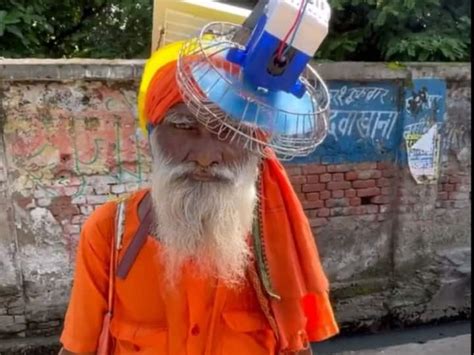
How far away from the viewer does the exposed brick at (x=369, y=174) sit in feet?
16.9

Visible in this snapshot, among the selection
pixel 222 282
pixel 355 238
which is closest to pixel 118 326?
pixel 222 282

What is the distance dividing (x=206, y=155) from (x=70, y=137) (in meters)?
2.60

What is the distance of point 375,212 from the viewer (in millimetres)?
5234

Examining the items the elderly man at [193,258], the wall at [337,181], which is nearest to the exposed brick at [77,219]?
the wall at [337,181]

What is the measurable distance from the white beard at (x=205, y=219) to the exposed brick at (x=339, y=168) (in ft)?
9.92

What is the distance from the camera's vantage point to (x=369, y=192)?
5184 mm

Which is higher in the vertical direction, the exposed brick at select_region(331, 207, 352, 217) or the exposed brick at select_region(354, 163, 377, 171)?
the exposed brick at select_region(354, 163, 377, 171)

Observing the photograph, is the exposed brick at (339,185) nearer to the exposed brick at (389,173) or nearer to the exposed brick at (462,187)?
the exposed brick at (389,173)

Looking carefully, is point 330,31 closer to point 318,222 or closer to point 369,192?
point 369,192

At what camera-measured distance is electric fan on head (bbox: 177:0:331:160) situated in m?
1.69

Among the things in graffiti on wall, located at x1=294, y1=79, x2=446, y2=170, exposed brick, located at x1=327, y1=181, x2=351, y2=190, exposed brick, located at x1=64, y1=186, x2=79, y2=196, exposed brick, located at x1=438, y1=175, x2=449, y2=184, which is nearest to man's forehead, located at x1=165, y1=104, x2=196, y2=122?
exposed brick, located at x1=64, y1=186, x2=79, y2=196

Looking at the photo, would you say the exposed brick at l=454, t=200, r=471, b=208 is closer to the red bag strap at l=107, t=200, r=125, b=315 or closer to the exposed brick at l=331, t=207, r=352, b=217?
the exposed brick at l=331, t=207, r=352, b=217

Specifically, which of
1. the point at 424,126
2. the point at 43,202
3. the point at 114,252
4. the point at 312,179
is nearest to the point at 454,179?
the point at 424,126

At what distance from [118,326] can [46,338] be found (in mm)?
2796
